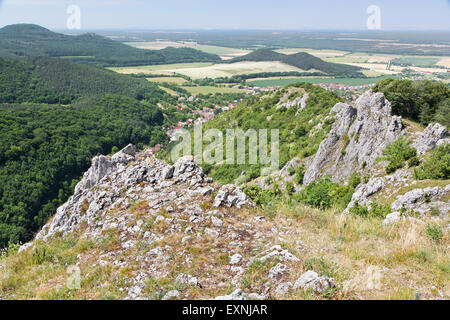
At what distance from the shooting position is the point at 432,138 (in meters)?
19.3

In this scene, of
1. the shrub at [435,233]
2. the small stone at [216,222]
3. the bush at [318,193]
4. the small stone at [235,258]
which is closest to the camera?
the small stone at [235,258]

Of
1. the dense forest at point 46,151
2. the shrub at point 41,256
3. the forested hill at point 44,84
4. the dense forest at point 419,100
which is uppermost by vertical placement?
the forested hill at point 44,84

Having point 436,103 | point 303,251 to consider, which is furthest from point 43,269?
point 436,103

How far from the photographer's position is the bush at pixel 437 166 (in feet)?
52.9

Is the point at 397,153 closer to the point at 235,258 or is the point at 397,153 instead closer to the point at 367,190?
the point at 367,190

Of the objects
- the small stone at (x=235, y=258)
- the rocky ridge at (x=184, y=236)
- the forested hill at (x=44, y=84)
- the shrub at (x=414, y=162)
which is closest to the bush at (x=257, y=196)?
the rocky ridge at (x=184, y=236)

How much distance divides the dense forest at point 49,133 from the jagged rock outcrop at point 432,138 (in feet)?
243

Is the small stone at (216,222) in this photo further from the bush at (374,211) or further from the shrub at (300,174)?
the shrub at (300,174)

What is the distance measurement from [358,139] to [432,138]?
6.84 metres

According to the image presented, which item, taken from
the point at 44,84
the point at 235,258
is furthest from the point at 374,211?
the point at 44,84

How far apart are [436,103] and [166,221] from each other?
37.0 meters

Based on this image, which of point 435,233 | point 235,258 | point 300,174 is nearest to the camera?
point 235,258

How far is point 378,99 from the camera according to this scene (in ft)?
86.0
